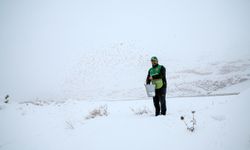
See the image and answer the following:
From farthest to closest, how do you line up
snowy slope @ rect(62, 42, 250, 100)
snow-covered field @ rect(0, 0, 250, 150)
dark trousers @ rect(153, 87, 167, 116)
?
snowy slope @ rect(62, 42, 250, 100)
dark trousers @ rect(153, 87, 167, 116)
snow-covered field @ rect(0, 0, 250, 150)

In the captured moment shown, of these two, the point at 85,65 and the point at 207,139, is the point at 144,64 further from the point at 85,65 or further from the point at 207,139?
the point at 207,139

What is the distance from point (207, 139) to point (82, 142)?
2.09m

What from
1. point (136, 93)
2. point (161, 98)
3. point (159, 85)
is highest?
point (159, 85)

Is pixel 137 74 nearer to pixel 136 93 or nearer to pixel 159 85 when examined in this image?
pixel 136 93

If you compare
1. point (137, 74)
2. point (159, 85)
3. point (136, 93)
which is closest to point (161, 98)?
point (159, 85)

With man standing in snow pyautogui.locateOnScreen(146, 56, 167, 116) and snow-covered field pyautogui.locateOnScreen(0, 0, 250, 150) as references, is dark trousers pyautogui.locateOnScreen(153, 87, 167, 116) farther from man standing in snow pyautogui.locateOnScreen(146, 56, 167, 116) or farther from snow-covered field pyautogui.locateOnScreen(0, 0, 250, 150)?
snow-covered field pyautogui.locateOnScreen(0, 0, 250, 150)

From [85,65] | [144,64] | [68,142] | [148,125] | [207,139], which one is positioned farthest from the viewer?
[85,65]

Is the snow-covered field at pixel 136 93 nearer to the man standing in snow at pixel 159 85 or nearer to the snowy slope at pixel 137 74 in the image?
the snowy slope at pixel 137 74

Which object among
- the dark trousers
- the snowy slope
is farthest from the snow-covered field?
the dark trousers

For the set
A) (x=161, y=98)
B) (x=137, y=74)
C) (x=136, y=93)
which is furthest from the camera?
(x=137, y=74)

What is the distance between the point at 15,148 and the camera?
3814 mm

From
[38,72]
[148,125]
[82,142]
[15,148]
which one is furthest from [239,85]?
[38,72]

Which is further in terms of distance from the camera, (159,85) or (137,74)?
(137,74)

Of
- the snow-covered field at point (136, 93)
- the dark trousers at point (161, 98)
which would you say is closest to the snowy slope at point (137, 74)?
the snow-covered field at point (136, 93)
